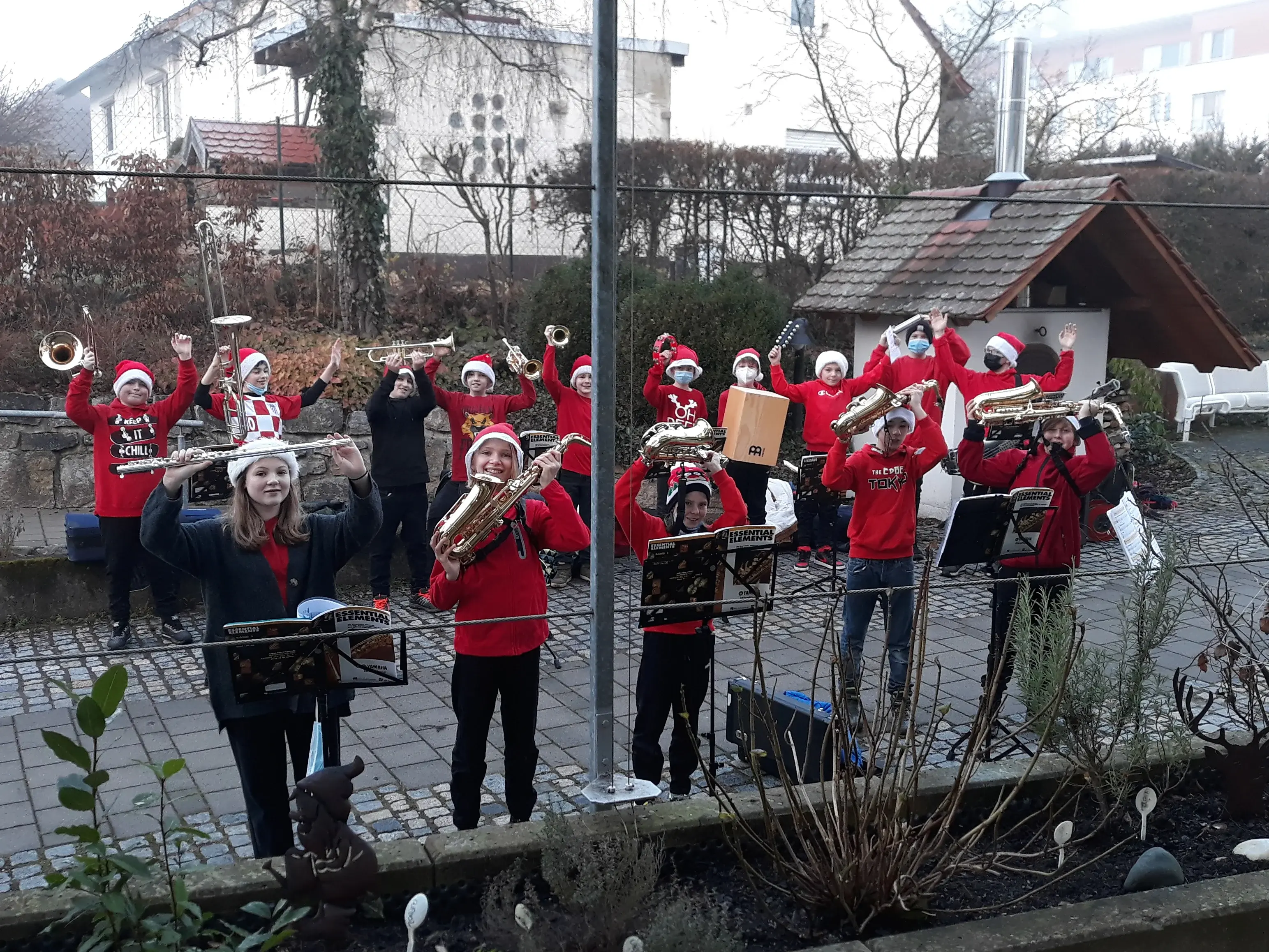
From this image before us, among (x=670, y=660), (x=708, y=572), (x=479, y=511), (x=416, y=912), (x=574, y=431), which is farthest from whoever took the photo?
(x=574, y=431)

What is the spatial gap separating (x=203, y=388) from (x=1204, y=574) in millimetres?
7595

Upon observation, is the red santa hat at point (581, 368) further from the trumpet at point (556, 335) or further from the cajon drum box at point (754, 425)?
the cajon drum box at point (754, 425)

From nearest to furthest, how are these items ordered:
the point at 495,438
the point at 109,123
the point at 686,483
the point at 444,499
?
the point at 495,438
the point at 686,483
the point at 444,499
the point at 109,123

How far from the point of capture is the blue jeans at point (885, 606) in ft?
20.5

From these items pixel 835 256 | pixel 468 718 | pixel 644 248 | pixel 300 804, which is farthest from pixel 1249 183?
pixel 300 804

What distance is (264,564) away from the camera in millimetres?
4211

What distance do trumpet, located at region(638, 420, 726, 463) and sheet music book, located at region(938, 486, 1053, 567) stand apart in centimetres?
133

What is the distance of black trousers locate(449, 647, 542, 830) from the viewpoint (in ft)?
15.0

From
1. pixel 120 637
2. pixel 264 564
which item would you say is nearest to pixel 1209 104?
pixel 264 564

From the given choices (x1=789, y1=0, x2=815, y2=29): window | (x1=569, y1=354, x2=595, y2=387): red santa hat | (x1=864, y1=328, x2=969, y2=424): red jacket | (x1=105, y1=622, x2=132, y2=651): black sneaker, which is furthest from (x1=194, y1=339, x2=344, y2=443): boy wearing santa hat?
(x1=789, y1=0, x2=815, y2=29): window

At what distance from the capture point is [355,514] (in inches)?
170

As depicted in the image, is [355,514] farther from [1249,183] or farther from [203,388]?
[1249,183]

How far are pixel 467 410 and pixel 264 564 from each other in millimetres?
4423

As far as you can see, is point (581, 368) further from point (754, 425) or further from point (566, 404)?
point (754, 425)
